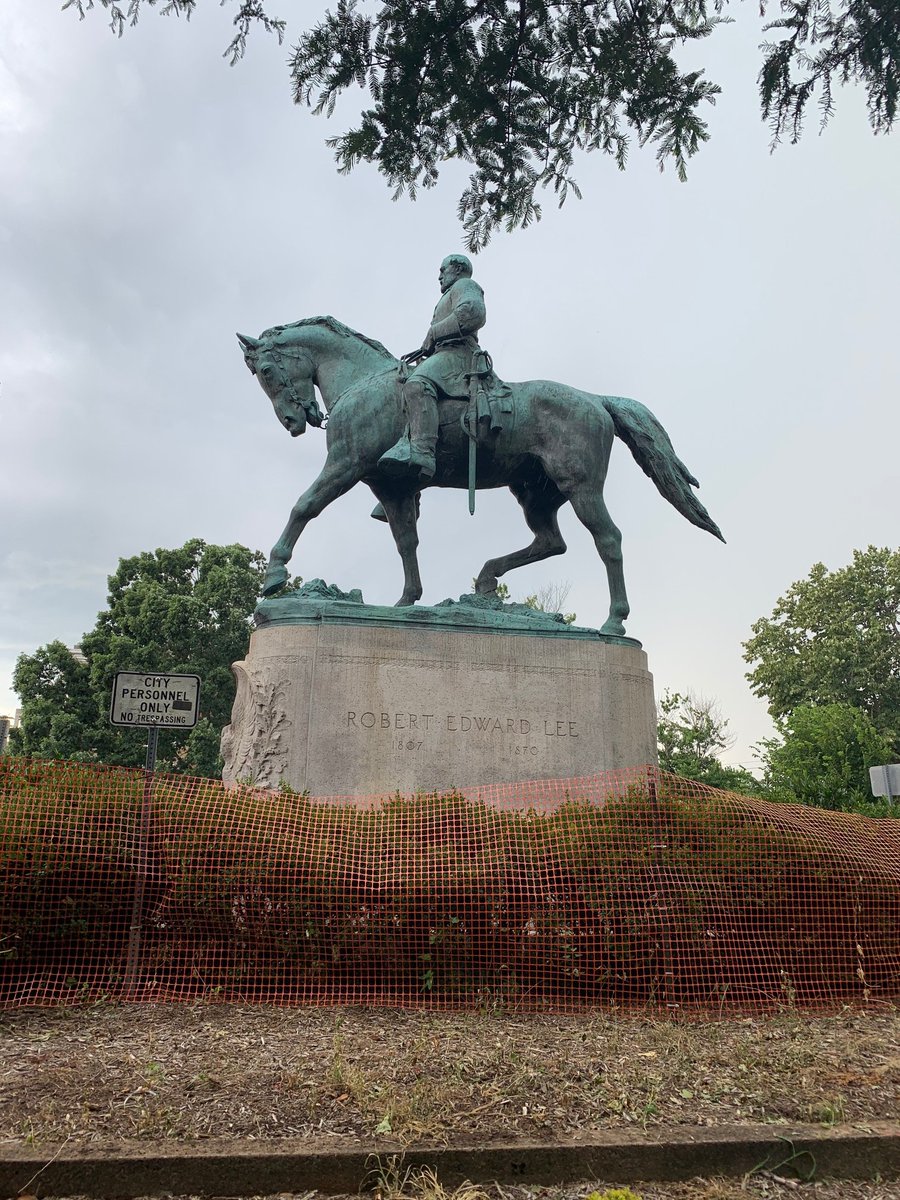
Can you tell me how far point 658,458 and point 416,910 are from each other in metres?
7.74

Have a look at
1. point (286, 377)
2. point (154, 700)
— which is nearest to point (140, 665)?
point (286, 377)

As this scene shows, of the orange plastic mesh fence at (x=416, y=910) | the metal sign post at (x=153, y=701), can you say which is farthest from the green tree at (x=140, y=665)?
the orange plastic mesh fence at (x=416, y=910)

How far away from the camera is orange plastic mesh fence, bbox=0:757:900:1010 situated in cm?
530

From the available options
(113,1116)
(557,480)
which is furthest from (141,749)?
(113,1116)

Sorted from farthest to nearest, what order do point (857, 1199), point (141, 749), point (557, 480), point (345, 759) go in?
point (141, 749) → point (557, 480) → point (345, 759) → point (857, 1199)

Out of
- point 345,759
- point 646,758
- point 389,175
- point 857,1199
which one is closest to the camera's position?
point 857,1199

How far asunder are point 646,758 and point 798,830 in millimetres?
4306

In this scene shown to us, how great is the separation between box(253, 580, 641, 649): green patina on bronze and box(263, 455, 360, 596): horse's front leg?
255 mm

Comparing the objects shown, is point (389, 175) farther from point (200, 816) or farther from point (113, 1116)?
point (113, 1116)

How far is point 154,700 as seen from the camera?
22.3 feet

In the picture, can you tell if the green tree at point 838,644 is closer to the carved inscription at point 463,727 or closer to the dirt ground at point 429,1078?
the carved inscription at point 463,727

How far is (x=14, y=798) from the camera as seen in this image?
5.54 m

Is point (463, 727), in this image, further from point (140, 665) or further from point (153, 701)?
point (140, 665)

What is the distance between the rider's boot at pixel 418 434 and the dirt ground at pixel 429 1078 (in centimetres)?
674
